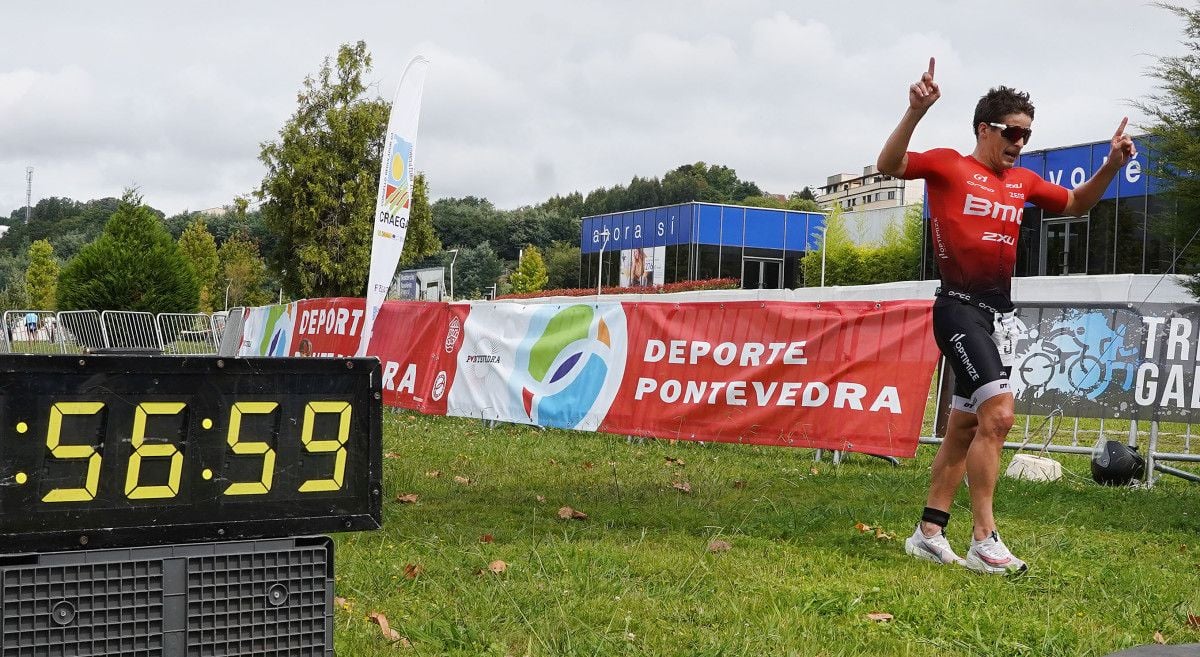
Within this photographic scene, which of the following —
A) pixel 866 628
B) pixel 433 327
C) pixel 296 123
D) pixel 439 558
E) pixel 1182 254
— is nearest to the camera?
pixel 866 628

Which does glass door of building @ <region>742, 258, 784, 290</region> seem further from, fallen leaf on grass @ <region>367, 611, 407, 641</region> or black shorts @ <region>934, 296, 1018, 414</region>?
fallen leaf on grass @ <region>367, 611, 407, 641</region>

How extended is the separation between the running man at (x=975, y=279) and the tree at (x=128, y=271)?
39.0 meters

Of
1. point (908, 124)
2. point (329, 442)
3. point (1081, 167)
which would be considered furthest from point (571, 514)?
point (1081, 167)

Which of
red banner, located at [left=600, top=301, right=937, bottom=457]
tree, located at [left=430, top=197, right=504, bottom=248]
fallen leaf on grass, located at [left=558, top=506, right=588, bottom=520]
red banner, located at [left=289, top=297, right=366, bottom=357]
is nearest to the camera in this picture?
fallen leaf on grass, located at [left=558, top=506, right=588, bottom=520]

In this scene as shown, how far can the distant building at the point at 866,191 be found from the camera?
384 feet

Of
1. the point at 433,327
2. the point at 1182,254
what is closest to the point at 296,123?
the point at 433,327

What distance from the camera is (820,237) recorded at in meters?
55.4

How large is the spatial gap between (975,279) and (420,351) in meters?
9.18

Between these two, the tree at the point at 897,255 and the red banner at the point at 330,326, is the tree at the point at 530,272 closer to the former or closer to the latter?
the tree at the point at 897,255

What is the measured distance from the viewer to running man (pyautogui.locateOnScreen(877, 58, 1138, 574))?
5230 millimetres

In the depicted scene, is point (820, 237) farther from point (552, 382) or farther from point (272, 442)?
point (272, 442)

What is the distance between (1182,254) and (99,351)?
7263mm

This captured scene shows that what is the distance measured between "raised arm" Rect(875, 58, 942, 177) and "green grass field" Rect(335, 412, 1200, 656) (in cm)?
188

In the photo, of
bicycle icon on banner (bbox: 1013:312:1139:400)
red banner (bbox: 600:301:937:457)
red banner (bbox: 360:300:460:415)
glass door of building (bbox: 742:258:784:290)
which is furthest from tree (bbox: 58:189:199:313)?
bicycle icon on banner (bbox: 1013:312:1139:400)
